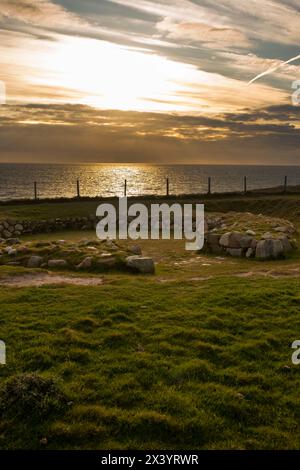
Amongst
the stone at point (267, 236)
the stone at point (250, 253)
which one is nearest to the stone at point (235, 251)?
the stone at point (250, 253)

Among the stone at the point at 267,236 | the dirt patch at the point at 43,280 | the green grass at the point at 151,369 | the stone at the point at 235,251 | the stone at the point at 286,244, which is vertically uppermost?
the stone at the point at 267,236

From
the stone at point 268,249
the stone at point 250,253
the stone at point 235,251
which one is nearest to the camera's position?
the stone at point 268,249

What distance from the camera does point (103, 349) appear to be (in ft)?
33.5

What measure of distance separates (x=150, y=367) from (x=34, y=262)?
39.4 ft

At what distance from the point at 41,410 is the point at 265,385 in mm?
4578

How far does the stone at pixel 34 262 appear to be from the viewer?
64.9 ft

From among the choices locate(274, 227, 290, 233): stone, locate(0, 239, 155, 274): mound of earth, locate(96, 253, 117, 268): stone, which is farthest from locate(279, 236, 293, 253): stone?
locate(96, 253, 117, 268): stone

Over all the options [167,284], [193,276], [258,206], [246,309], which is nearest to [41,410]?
[246,309]

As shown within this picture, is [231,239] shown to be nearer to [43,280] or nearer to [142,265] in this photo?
[142,265]

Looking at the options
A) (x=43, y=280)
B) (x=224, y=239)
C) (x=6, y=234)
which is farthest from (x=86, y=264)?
(x=6, y=234)

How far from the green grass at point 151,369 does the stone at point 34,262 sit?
532cm

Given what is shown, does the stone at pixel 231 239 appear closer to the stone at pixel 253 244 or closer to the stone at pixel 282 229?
the stone at pixel 253 244

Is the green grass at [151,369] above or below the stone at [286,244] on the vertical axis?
below

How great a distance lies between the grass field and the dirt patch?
89 cm
